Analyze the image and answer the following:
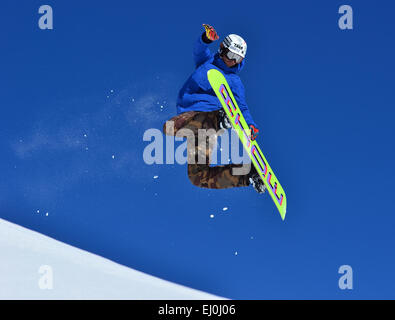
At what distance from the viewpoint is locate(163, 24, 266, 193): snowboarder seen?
701cm

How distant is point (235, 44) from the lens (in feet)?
22.9

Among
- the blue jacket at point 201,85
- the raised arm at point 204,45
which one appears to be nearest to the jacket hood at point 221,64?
the blue jacket at point 201,85

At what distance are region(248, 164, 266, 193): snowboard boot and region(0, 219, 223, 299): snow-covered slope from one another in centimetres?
301

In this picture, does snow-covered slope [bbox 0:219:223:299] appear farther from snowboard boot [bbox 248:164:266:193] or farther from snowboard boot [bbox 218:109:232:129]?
snowboard boot [bbox 218:109:232:129]

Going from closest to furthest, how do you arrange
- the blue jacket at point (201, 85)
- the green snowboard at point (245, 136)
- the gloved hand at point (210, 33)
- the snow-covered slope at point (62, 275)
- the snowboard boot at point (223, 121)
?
the gloved hand at point (210, 33) < the green snowboard at point (245, 136) < the blue jacket at point (201, 85) < the snowboard boot at point (223, 121) < the snow-covered slope at point (62, 275)

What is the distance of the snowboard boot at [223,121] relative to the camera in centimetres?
719

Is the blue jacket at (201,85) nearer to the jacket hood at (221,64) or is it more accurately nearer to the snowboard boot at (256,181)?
the jacket hood at (221,64)

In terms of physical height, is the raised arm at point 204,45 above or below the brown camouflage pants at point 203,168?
above

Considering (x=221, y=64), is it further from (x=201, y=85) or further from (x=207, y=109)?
(x=207, y=109)

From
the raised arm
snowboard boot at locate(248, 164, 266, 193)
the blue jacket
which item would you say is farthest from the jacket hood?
snowboard boot at locate(248, 164, 266, 193)

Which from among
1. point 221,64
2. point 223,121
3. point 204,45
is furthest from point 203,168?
point 204,45

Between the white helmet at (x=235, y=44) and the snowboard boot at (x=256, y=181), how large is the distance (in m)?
1.59
